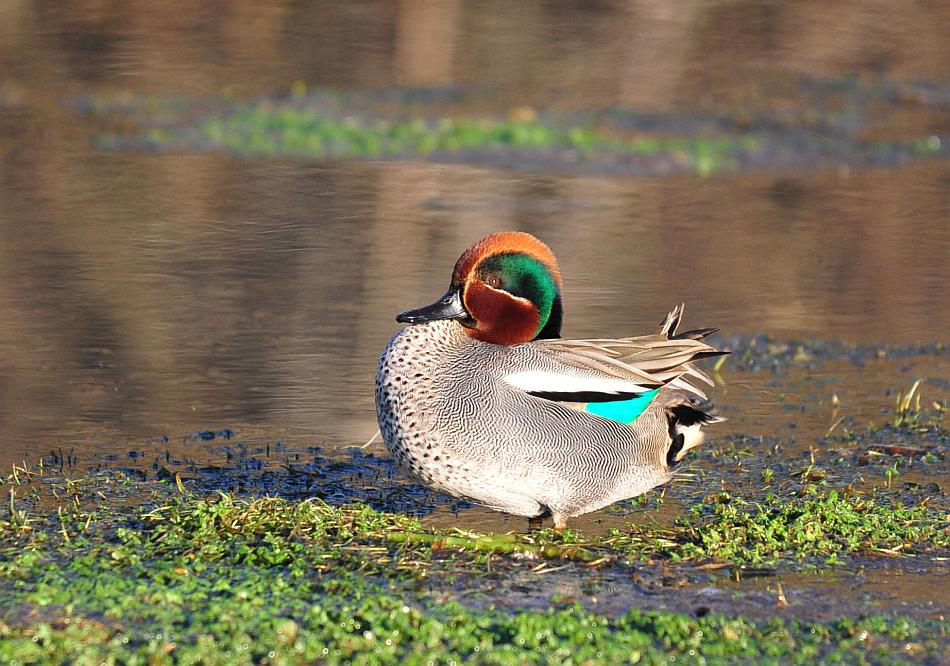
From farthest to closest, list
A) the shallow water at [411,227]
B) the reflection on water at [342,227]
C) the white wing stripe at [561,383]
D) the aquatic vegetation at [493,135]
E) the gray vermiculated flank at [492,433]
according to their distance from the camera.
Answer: the aquatic vegetation at [493,135], the reflection on water at [342,227], the shallow water at [411,227], the white wing stripe at [561,383], the gray vermiculated flank at [492,433]

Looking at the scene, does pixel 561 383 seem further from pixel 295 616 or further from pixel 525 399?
pixel 295 616

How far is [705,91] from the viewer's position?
1555 cm

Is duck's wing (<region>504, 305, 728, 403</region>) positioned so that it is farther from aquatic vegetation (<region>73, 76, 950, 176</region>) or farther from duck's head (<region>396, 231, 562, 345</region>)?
aquatic vegetation (<region>73, 76, 950, 176</region>)

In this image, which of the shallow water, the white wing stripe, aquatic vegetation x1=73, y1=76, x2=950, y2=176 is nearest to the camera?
the white wing stripe

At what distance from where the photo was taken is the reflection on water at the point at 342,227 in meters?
7.22

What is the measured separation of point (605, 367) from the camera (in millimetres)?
5137

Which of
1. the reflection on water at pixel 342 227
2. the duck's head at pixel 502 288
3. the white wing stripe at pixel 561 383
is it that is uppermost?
the duck's head at pixel 502 288

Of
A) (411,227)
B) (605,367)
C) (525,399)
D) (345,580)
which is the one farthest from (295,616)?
(411,227)

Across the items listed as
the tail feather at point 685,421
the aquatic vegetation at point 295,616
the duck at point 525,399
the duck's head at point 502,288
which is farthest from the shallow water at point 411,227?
the duck's head at point 502,288

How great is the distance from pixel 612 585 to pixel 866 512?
116 cm

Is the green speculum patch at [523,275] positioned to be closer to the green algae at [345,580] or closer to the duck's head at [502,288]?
the duck's head at [502,288]

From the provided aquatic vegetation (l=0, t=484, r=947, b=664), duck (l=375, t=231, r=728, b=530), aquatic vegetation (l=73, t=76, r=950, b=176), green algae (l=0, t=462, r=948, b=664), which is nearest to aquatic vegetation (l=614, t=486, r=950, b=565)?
green algae (l=0, t=462, r=948, b=664)

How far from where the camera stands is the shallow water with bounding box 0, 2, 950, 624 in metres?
6.64

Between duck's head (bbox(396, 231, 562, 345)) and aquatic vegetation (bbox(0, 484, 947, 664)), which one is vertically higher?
duck's head (bbox(396, 231, 562, 345))
